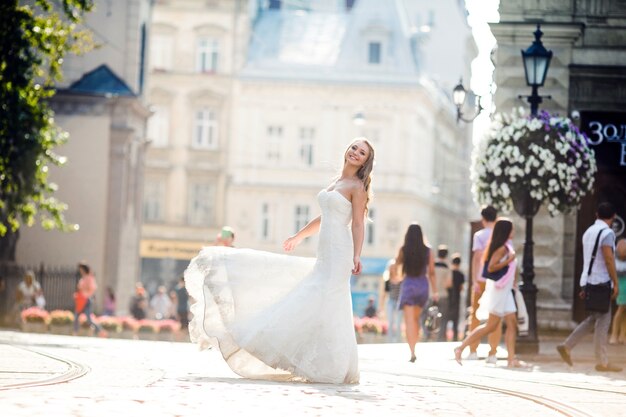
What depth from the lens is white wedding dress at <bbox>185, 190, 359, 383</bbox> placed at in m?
12.4

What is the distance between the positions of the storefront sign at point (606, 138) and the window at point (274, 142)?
42925mm

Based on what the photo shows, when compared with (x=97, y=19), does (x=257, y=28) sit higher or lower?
higher

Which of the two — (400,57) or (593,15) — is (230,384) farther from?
(400,57)

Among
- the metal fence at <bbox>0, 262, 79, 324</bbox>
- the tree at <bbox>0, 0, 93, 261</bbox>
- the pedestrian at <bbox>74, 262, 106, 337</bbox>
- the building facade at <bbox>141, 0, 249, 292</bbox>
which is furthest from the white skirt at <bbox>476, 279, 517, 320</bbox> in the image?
the building facade at <bbox>141, 0, 249, 292</bbox>

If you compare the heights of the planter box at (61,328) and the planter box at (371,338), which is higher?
the planter box at (371,338)

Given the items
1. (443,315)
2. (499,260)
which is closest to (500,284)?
(499,260)

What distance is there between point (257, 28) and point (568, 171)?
167ft

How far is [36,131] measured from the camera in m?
27.3

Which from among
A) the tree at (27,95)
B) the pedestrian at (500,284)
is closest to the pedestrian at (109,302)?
the tree at (27,95)

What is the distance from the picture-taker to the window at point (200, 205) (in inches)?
2608

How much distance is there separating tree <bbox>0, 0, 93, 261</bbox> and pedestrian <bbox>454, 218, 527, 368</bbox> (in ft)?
28.4

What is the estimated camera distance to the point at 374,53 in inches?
2692

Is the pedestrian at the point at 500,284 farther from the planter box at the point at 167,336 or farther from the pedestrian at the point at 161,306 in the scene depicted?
the pedestrian at the point at 161,306

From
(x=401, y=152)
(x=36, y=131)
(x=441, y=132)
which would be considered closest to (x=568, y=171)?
(x=36, y=131)
